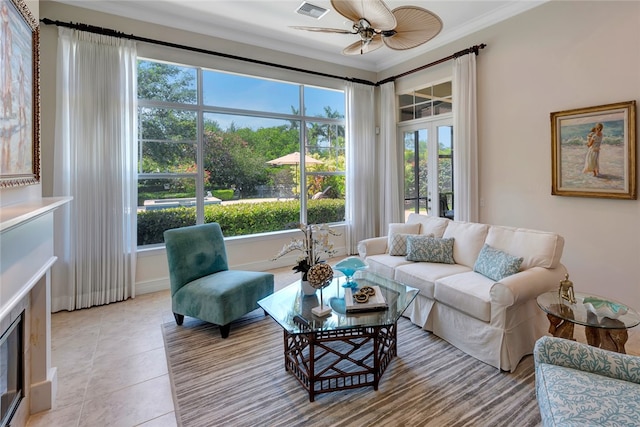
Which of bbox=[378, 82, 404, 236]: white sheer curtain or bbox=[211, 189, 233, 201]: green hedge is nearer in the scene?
bbox=[211, 189, 233, 201]: green hedge

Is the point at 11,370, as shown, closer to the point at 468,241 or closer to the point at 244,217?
the point at 244,217

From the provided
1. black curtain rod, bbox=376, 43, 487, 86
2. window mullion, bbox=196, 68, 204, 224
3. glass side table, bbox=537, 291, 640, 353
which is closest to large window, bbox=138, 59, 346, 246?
window mullion, bbox=196, 68, 204, 224

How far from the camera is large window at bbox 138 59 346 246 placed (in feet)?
13.8

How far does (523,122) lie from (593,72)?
0.78 meters

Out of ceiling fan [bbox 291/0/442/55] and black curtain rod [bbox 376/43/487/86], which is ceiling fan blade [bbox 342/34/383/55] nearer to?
ceiling fan [bbox 291/0/442/55]

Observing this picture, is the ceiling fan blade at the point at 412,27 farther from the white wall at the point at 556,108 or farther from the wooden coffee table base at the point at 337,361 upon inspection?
the wooden coffee table base at the point at 337,361

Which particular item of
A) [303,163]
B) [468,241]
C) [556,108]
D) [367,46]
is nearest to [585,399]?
[468,241]

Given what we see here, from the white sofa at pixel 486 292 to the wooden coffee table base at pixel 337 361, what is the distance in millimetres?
602

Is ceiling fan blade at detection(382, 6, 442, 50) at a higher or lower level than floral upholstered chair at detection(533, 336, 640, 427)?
higher

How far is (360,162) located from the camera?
5824 mm

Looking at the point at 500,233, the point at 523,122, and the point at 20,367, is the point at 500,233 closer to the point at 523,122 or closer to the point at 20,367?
the point at 523,122

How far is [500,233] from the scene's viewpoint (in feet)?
9.96

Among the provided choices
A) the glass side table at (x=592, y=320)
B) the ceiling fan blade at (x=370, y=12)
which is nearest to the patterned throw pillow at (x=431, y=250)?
the glass side table at (x=592, y=320)

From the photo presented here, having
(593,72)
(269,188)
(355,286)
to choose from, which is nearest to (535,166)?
(593,72)
